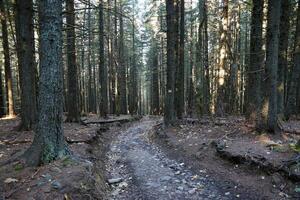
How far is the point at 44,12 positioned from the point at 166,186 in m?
5.07

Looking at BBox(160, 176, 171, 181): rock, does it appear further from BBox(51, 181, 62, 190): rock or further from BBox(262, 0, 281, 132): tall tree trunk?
BBox(262, 0, 281, 132): tall tree trunk

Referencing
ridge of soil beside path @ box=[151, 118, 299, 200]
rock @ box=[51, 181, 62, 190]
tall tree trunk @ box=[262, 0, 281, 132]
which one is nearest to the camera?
rock @ box=[51, 181, 62, 190]

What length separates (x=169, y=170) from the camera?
7.91 meters

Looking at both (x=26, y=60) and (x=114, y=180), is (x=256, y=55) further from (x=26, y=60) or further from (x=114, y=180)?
(x=26, y=60)

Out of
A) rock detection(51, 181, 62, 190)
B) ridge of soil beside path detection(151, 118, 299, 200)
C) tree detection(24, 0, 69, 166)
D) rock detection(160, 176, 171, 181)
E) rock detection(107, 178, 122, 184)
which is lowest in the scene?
rock detection(107, 178, 122, 184)

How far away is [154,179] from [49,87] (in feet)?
11.8

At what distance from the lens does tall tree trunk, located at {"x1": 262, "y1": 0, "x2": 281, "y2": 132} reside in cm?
857

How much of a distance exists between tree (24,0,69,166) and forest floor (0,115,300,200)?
0.37 m

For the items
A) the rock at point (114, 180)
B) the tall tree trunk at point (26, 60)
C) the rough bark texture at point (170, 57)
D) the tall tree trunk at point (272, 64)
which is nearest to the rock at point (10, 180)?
the rock at point (114, 180)

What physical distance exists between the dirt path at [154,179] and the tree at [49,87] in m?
1.88

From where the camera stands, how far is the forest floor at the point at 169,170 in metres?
5.53

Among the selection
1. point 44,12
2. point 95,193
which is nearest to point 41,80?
point 44,12

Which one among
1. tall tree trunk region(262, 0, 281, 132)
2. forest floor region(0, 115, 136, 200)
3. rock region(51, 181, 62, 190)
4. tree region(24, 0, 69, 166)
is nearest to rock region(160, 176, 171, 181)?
forest floor region(0, 115, 136, 200)

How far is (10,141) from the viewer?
923 centimetres
